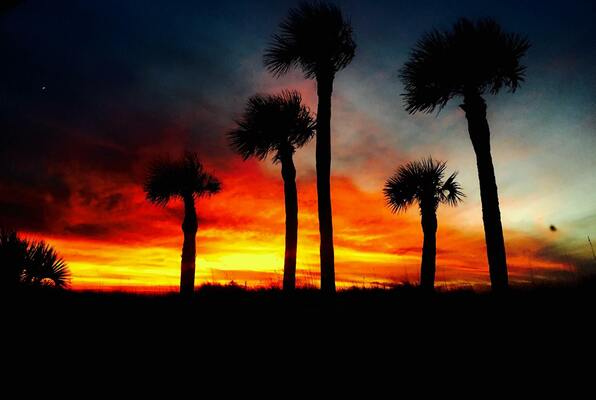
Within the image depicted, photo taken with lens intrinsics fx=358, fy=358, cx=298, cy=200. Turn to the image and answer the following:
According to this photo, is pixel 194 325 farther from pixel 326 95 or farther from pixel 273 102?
pixel 273 102

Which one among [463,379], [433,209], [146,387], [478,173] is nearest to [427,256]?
[433,209]

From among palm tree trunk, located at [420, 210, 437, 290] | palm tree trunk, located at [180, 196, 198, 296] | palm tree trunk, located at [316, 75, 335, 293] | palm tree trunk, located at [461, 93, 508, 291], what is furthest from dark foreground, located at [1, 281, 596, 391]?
palm tree trunk, located at [420, 210, 437, 290]

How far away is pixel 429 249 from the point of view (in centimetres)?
1673

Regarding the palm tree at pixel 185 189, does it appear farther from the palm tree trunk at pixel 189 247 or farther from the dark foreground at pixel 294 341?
the dark foreground at pixel 294 341

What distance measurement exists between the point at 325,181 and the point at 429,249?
8.30 meters

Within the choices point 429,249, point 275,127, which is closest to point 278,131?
point 275,127

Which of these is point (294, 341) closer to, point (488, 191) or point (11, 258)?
point (11, 258)

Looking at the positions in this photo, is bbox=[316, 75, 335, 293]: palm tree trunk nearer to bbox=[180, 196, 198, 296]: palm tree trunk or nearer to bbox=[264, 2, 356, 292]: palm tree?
bbox=[264, 2, 356, 292]: palm tree

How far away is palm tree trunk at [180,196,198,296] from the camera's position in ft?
52.4

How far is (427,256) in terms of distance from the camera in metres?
16.6

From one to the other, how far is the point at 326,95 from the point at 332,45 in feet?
5.75

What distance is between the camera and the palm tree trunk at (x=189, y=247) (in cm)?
1596

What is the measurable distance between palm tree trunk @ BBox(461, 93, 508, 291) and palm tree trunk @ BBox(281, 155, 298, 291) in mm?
6177

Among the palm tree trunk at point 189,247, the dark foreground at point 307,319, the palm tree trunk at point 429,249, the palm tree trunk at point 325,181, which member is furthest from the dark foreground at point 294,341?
the palm tree trunk at point 429,249
